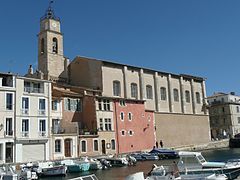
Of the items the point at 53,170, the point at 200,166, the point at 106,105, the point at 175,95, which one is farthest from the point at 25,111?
the point at 175,95

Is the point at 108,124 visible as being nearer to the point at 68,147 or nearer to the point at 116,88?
the point at 68,147

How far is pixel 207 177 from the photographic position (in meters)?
20.8

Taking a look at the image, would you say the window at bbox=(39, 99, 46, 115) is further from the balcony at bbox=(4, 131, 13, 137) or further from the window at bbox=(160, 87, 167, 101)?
the window at bbox=(160, 87, 167, 101)

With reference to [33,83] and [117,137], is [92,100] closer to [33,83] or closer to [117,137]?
[117,137]

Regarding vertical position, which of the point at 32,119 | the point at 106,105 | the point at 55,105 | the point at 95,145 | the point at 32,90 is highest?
the point at 32,90

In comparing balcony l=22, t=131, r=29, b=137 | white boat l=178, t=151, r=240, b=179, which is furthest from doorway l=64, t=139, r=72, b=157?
white boat l=178, t=151, r=240, b=179

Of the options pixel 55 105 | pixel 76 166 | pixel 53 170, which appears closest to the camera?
pixel 53 170

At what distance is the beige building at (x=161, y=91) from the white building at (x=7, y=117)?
2142 centimetres

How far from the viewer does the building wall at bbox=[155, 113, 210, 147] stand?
2565 inches

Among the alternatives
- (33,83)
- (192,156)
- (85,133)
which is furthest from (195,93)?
(192,156)

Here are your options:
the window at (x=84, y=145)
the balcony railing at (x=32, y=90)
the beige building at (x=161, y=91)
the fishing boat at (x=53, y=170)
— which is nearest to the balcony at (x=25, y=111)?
the balcony railing at (x=32, y=90)

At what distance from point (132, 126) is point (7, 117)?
22.7 m

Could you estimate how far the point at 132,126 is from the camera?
5534cm

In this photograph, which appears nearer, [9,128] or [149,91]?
[9,128]
